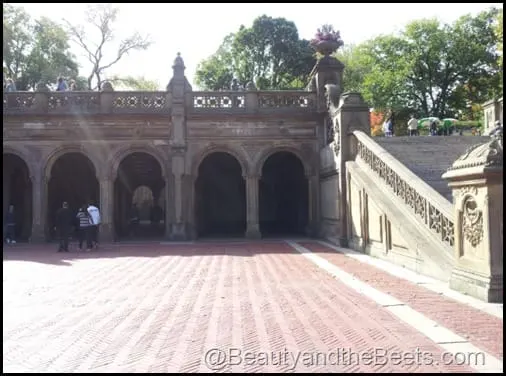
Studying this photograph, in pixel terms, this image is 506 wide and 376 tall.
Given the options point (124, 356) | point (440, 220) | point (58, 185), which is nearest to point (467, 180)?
point (440, 220)

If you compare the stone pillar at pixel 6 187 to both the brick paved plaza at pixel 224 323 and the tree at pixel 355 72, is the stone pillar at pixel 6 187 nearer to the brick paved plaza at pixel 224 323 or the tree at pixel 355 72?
the brick paved plaza at pixel 224 323

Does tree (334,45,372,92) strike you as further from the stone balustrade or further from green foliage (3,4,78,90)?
the stone balustrade

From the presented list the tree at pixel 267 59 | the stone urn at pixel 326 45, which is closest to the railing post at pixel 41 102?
the stone urn at pixel 326 45

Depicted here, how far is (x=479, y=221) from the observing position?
6.98 meters

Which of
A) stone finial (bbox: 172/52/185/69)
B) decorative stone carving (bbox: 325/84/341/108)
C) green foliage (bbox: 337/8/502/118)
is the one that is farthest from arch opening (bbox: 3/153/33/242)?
green foliage (bbox: 337/8/502/118)

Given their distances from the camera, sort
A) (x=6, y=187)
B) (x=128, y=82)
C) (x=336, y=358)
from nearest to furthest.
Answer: (x=336, y=358) < (x=6, y=187) < (x=128, y=82)

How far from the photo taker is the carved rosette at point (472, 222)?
696 cm

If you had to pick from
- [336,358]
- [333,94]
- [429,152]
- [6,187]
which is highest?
[333,94]

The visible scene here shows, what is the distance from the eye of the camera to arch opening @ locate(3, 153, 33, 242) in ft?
70.2

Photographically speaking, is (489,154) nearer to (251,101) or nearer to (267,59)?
(251,101)

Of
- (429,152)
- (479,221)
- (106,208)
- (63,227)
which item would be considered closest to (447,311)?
(479,221)

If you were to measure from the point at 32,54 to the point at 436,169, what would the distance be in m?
38.2

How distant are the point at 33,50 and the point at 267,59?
20720mm

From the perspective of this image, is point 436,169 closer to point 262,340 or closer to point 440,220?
point 440,220
